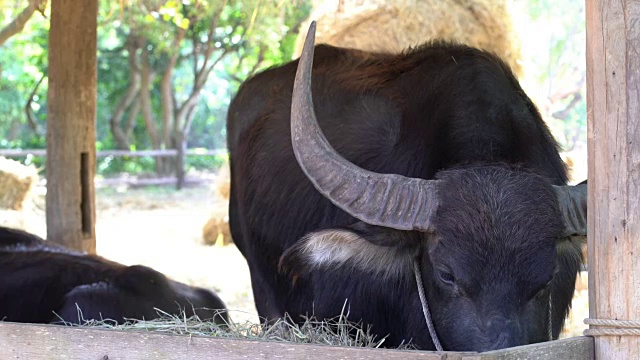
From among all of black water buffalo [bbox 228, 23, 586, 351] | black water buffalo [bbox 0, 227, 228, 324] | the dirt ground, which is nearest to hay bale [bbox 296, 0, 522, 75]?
the dirt ground

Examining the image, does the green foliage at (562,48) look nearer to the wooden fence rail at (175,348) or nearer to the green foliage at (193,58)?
the green foliage at (193,58)

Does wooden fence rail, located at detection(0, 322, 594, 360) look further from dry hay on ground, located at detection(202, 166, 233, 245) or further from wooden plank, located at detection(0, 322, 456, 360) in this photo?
dry hay on ground, located at detection(202, 166, 233, 245)

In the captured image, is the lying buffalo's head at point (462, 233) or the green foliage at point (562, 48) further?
the green foliage at point (562, 48)

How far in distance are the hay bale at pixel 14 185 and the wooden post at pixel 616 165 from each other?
Answer: 41.4ft

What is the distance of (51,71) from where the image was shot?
24.3ft

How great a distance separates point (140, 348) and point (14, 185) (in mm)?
12318

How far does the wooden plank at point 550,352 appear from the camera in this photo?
284cm

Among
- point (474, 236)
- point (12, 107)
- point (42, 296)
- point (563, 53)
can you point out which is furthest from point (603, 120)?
point (563, 53)

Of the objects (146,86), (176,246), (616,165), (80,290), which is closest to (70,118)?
(80,290)

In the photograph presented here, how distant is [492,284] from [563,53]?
1663 inches

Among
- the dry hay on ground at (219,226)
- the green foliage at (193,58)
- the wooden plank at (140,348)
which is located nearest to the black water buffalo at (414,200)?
the wooden plank at (140,348)

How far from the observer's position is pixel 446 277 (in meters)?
3.81

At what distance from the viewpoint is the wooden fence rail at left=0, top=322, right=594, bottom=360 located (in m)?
2.99

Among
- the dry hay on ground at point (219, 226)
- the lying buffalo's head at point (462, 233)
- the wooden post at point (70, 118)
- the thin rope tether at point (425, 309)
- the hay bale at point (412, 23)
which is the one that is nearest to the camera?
the lying buffalo's head at point (462, 233)
